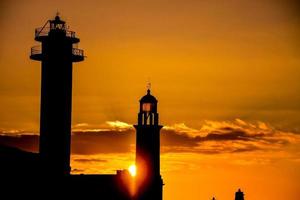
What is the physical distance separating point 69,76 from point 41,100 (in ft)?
8.98

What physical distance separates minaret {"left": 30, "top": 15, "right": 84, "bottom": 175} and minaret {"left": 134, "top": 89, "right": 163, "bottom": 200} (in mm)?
7705

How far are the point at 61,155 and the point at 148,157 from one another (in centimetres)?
910

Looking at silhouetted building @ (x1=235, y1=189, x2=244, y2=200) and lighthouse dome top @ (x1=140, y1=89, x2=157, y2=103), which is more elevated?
lighthouse dome top @ (x1=140, y1=89, x2=157, y2=103)

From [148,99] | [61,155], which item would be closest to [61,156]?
[61,155]

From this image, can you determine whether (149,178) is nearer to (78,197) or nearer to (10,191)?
(78,197)

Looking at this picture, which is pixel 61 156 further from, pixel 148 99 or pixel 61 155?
pixel 148 99

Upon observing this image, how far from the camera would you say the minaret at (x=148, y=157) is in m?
70.6

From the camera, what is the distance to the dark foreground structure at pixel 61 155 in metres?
68.1

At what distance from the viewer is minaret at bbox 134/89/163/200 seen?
70.6m

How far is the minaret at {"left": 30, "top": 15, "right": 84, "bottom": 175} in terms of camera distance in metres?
77.9

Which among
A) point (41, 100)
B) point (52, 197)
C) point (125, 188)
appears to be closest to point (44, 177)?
point (52, 197)

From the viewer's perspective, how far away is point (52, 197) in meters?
68.5

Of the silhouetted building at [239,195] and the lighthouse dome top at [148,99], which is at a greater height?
the lighthouse dome top at [148,99]

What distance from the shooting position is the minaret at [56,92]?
77.9 meters
